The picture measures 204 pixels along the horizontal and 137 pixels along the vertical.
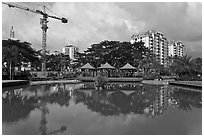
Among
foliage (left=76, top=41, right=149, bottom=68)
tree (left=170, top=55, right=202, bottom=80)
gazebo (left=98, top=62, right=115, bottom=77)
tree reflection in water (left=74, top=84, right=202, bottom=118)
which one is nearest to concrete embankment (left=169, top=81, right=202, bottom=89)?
tree reflection in water (left=74, top=84, right=202, bottom=118)

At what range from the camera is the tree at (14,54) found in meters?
18.3

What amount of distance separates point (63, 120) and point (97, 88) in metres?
7.69

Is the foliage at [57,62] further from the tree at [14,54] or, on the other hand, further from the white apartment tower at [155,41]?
the white apartment tower at [155,41]

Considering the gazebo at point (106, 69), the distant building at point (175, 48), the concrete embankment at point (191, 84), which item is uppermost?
the distant building at point (175, 48)

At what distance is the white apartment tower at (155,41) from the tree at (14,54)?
47304mm

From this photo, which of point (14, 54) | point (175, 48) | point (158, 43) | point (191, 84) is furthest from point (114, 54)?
point (175, 48)

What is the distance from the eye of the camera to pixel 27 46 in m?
23.2

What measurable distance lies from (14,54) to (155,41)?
57316mm

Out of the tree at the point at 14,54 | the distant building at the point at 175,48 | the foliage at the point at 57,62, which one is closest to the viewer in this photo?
the tree at the point at 14,54

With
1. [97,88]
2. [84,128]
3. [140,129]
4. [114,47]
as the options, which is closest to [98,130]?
[84,128]

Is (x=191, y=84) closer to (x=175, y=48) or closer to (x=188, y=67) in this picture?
(x=188, y=67)

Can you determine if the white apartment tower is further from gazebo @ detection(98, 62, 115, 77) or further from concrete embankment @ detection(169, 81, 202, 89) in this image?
concrete embankment @ detection(169, 81, 202, 89)

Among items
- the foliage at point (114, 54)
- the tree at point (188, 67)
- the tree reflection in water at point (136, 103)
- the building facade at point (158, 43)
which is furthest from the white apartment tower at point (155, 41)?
the tree reflection in water at point (136, 103)

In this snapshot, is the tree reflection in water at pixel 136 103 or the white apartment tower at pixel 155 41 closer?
the tree reflection in water at pixel 136 103
